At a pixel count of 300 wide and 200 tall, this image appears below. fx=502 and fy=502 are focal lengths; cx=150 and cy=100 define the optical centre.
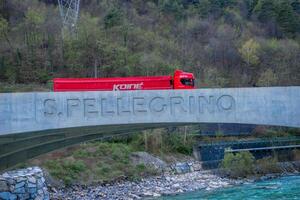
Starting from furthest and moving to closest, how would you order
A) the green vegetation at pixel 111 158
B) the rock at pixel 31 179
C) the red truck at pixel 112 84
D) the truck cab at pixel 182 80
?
the green vegetation at pixel 111 158 → the rock at pixel 31 179 → the truck cab at pixel 182 80 → the red truck at pixel 112 84

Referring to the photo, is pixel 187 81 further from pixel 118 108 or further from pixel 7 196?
pixel 7 196

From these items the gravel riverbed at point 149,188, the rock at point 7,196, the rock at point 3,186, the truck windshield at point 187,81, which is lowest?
the gravel riverbed at point 149,188

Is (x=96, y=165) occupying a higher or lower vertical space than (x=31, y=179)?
lower

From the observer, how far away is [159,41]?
61438 millimetres

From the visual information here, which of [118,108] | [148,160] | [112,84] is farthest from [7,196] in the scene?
[148,160]

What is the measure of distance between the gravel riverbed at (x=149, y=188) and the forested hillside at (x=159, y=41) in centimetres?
1739

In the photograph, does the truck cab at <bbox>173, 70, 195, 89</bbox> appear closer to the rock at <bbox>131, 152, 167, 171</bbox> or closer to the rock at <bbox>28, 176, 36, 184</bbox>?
the rock at <bbox>28, 176, 36, 184</bbox>

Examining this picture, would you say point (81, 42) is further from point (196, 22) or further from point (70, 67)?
point (196, 22)

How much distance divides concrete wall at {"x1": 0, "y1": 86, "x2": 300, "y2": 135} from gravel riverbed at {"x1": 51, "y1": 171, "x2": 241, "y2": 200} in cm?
1250

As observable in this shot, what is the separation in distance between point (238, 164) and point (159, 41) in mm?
29611

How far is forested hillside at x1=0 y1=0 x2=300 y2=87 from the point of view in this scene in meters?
47.7

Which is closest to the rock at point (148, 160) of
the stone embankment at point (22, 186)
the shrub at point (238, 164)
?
the shrub at point (238, 164)

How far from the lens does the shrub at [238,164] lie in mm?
33841

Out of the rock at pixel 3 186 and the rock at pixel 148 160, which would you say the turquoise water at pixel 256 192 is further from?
the rock at pixel 3 186
